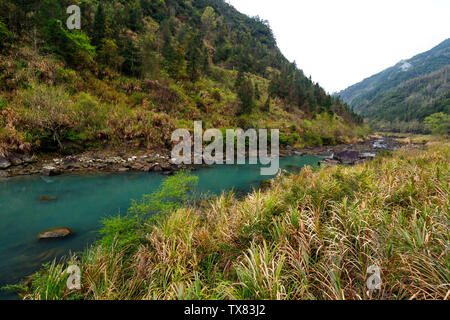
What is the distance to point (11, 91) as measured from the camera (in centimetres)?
1274

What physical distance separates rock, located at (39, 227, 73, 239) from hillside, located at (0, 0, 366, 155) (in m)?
9.44

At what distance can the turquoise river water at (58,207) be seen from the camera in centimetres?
438

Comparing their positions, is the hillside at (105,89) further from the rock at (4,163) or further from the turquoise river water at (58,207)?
the turquoise river water at (58,207)

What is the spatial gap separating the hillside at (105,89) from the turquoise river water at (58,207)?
5041 millimetres

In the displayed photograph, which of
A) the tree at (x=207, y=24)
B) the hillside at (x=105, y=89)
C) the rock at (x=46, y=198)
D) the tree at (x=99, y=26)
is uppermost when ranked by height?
the tree at (x=207, y=24)

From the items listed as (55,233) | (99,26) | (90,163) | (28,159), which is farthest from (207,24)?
(55,233)

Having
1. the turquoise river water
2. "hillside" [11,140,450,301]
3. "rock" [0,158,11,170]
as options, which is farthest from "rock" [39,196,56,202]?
"hillside" [11,140,450,301]

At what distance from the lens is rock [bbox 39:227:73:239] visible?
16.6 ft

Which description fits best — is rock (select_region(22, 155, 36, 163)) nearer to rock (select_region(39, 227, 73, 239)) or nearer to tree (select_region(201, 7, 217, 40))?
rock (select_region(39, 227, 73, 239))

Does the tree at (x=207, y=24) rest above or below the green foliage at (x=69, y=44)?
above

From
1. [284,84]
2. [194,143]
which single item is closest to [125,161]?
[194,143]

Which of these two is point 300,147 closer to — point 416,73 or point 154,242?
point 154,242

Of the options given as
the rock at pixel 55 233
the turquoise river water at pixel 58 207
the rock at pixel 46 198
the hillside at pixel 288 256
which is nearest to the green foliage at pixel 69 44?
the turquoise river water at pixel 58 207
